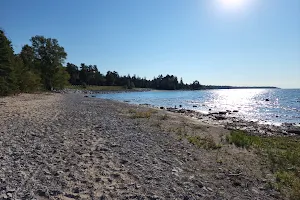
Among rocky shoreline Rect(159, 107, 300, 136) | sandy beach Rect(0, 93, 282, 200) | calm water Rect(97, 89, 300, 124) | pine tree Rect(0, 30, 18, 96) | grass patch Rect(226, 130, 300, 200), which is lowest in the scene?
calm water Rect(97, 89, 300, 124)

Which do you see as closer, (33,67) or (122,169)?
(122,169)

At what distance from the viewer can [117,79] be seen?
192500mm

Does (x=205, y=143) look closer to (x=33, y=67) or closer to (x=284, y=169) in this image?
→ (x=284, y=169)

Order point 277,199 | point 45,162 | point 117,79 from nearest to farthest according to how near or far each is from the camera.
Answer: point 277,199
point 45,162
point 117,79

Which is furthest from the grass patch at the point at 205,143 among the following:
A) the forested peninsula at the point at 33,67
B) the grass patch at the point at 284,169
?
the forested peninsula at the point at 33,67

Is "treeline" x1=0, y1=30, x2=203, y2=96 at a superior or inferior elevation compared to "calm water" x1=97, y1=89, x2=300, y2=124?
superior

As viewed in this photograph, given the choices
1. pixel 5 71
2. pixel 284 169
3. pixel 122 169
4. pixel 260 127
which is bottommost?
pixel 260 127

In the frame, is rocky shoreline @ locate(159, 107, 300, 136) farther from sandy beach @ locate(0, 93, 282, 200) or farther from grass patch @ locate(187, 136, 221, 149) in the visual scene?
sandy beach @ locate(0, 93, 282, 200)

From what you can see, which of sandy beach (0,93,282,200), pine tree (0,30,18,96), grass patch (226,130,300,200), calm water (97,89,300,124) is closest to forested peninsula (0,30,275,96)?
pine tree (0,30,18,96)

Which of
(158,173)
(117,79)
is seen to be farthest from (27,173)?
(117,79)

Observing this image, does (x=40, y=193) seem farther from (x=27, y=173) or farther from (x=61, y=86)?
(x=61, y=86)

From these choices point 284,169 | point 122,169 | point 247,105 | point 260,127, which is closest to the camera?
point 122,169

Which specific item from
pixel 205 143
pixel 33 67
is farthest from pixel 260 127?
pixel 33 67

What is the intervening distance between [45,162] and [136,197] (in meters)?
3.88
